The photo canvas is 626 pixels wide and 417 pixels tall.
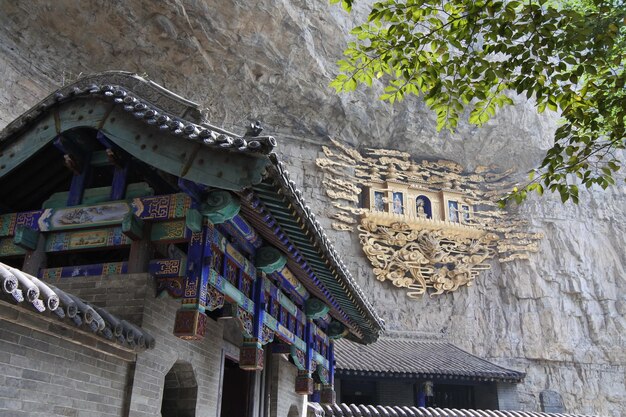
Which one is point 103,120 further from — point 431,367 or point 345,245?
point 345,245

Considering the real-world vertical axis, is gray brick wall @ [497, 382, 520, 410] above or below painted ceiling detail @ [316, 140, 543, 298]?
below

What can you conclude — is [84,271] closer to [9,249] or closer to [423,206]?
[9,249]

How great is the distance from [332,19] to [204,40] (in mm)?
5175

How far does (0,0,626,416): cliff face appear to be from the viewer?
55.3ft

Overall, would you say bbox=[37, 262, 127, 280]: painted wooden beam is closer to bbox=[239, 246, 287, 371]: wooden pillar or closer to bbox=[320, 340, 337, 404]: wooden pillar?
bbox=[239, 246, 287, 371]: wooden pillar

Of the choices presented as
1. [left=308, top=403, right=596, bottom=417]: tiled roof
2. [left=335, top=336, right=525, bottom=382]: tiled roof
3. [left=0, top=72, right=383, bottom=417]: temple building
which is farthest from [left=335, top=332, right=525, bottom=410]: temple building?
[left=0, top=72, right=383, bottom=417]: temple building

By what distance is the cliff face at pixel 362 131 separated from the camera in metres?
16.8

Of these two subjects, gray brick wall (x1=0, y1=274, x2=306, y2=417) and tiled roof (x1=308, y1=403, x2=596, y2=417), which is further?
tiled roof (x1=308, y1=403, x2=596, y2=417)

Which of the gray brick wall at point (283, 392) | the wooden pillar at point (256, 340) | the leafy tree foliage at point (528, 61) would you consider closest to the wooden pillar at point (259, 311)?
the wooden pillar at point (256, 340)

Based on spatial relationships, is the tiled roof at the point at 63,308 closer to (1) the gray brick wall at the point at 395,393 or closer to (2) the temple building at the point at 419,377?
(2) the temple building at the point at 419,377

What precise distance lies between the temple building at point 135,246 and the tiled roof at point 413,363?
31.7ft

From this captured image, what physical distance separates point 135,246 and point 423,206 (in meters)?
19.0

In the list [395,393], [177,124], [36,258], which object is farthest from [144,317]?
[395,393]

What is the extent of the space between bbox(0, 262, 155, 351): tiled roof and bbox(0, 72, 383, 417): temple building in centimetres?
1
